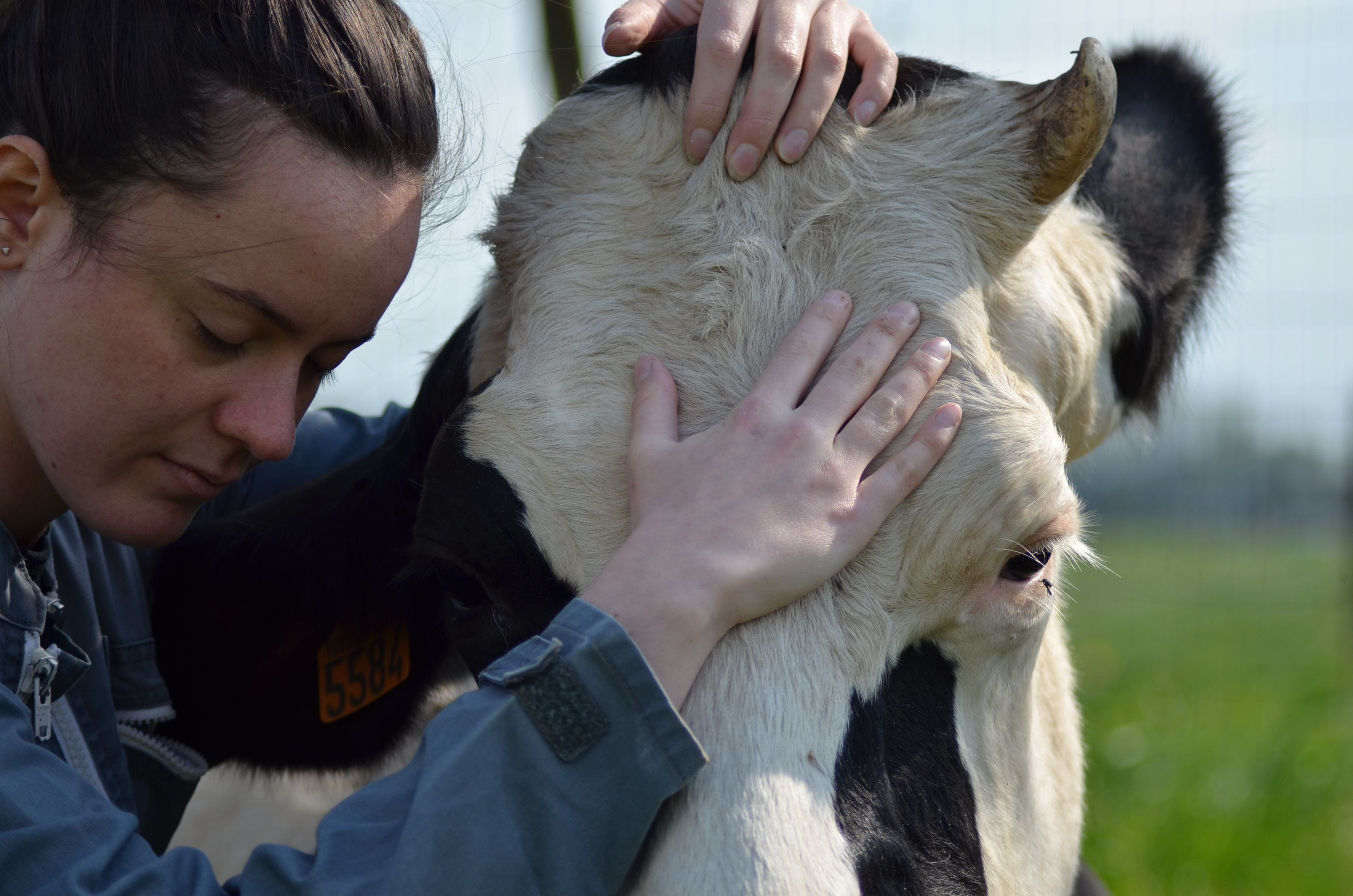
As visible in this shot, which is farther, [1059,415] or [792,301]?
[1059,415]

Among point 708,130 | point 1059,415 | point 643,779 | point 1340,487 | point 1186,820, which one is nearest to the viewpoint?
point 643,779

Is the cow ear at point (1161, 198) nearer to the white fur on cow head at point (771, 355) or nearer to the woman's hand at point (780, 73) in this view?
the white fur on cow head at point (771, 355)

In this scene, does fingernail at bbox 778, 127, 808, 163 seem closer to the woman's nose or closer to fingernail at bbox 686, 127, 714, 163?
fingernail at bbox 686, 127, 714, 163

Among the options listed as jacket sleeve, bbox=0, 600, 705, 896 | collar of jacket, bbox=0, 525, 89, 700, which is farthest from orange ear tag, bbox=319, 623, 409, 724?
jacket sleeve, bbox=0, 600, 705, 896

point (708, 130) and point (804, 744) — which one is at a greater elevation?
point (708, 130)

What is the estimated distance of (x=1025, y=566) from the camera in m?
1.65

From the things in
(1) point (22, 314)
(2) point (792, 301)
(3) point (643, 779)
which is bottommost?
(3) point (643, 779)

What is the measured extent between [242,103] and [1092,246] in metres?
1.42

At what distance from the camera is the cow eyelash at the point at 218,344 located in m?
1.63

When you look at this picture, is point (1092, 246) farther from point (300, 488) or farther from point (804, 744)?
point (300, 488)

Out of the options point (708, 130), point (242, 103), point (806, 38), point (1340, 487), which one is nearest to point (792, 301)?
point (708, 130)

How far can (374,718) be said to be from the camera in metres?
2.26

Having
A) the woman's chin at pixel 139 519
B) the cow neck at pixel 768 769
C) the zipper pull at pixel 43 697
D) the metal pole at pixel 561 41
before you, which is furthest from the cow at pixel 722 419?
the metal pole at pixel 561 41

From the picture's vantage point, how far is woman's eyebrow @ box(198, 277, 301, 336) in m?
1.60
